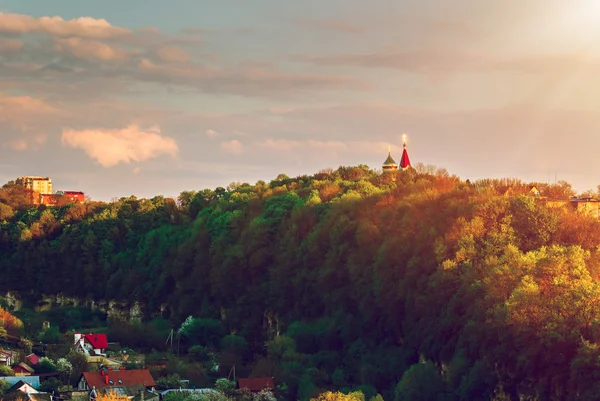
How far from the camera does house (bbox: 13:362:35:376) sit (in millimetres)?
58553

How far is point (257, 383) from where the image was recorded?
5512cm

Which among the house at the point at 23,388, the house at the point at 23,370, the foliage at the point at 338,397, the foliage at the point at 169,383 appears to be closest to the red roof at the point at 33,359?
the house at the point at 23,370

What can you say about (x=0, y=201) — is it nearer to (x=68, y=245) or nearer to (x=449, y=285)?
(x=68, y=245)

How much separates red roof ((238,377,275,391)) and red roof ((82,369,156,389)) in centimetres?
431

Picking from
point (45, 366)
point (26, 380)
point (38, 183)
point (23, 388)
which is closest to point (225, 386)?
point (23, 388)

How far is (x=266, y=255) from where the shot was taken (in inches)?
3044

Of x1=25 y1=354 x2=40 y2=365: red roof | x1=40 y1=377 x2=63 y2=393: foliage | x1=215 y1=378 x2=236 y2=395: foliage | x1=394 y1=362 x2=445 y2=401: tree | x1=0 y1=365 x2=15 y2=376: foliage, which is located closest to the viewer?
x1=394 y1=362 x2=445 y2=401: tree

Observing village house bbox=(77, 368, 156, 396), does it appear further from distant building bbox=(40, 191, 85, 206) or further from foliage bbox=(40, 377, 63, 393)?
distant building bbox=(40, 191, 85, 206)

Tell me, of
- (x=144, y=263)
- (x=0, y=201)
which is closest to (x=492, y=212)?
(x=144, y=263)

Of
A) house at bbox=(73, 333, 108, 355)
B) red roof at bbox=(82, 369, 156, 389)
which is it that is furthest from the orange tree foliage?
red roof at bbox=(82, 369, 156, 389)

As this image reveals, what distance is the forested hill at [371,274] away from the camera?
46.4 m

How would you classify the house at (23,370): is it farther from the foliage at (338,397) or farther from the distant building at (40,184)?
the distant building at (40,184)

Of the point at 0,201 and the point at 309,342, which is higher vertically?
the point at 0,201

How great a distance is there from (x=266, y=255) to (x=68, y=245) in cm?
2866
